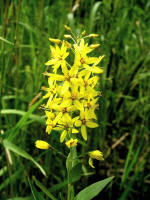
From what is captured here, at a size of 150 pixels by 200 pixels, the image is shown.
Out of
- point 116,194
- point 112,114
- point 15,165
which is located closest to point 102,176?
point 116,194

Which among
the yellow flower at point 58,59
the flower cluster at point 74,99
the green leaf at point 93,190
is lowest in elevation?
the green leaf at point 93,190

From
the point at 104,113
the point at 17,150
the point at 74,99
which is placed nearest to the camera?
the point at 74,99

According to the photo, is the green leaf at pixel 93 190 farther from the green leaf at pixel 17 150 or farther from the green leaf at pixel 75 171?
the green leaf at pixel 17 150

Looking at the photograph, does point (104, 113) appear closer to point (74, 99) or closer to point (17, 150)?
point (17, 150)

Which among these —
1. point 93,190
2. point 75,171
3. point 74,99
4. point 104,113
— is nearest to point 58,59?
point 74,99

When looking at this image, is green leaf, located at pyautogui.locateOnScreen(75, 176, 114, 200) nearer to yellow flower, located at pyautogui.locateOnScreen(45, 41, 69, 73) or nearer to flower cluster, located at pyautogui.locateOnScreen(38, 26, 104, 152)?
flower cluster, located at pyautogui.locateOnScreen(38, 26, 104, 152)

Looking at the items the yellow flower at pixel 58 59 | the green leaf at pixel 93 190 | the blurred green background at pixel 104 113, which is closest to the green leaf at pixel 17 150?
the blurred green background at pixel 104 113

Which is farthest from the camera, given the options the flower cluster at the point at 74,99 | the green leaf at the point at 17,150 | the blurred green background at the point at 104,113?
the blurred green background at the point at 104,113

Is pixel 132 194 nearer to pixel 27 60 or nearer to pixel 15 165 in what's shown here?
pixel 15 165

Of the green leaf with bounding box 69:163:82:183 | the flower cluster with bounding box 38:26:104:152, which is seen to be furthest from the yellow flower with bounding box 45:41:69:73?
the green leaf with bounding box 69:163:82:183

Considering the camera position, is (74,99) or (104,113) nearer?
(74,99)

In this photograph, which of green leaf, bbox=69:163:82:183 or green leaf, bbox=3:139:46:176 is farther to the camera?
green leaf, bbox=3:139:46:176
